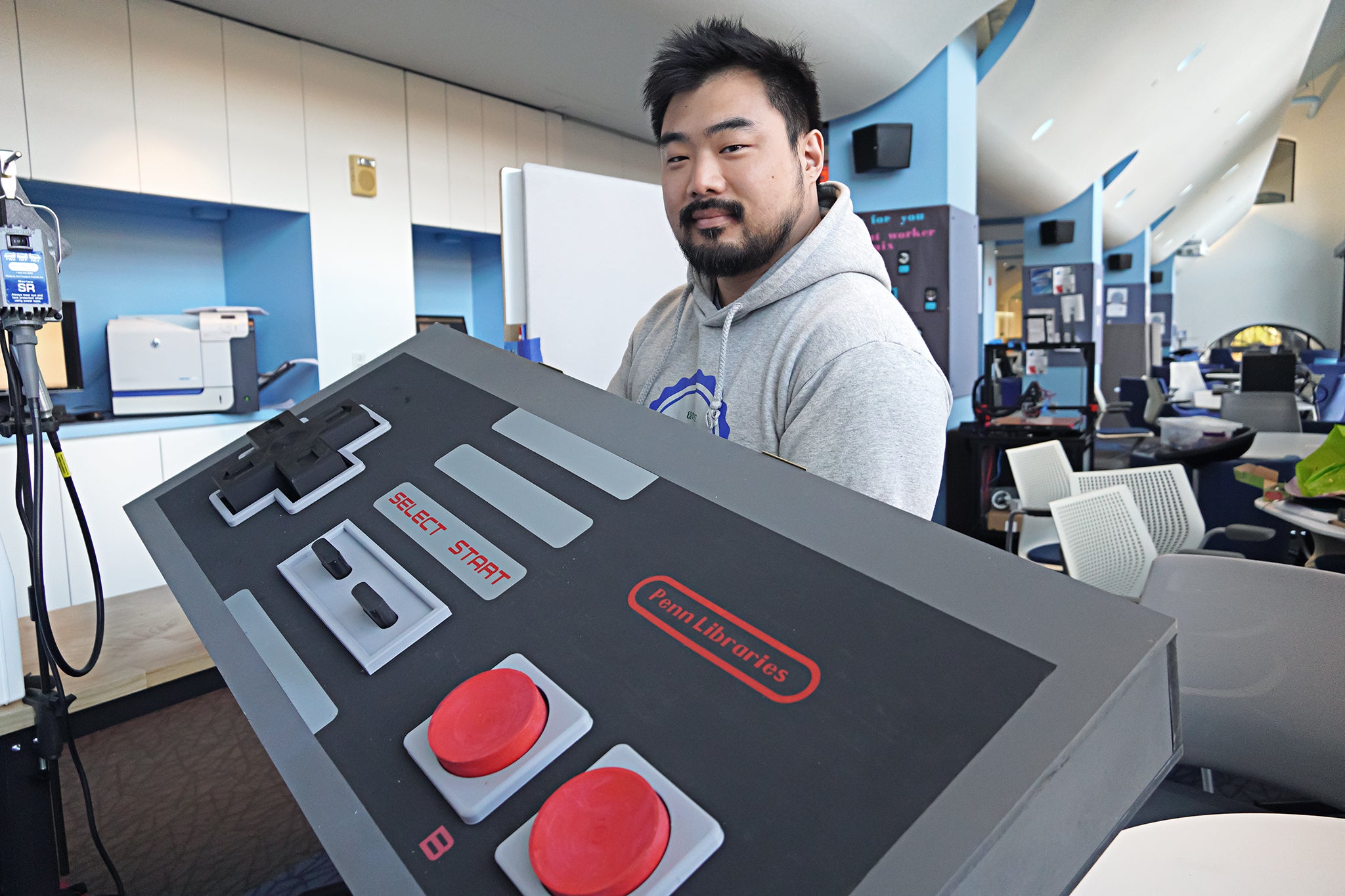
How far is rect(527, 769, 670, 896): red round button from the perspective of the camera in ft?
0.95

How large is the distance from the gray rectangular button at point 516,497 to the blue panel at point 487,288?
14.9ft

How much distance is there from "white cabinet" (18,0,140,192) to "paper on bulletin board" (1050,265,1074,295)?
8.51 m

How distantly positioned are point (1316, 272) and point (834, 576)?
72.5ft

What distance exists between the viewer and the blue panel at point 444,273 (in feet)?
15.8

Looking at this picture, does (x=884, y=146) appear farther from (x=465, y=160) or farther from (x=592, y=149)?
(x=465, y=160)

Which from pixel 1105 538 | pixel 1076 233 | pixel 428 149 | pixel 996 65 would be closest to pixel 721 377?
pixel 1105 538

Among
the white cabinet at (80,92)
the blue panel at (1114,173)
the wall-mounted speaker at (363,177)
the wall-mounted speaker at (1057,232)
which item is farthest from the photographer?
the blue panel at (1114,173)

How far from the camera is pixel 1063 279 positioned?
8.55 meters

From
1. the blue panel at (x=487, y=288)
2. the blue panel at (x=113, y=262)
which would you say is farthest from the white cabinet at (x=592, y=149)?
the blue panel at (x=113, y=262)

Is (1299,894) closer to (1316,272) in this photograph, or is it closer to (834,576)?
(834,576)

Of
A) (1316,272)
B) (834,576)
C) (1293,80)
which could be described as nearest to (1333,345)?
(1316,272)

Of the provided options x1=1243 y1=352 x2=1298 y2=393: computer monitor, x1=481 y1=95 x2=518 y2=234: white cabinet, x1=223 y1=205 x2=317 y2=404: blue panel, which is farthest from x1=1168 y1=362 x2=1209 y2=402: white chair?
x1=223 y1=205 x2=317 y2=404: blue panel

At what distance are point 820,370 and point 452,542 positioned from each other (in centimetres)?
52

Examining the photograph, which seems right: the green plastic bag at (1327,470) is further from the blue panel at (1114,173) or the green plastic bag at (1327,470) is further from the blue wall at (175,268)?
the blue panel at (1114,173)
